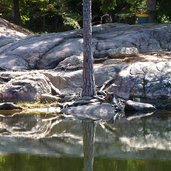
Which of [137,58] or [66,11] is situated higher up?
[66,11]

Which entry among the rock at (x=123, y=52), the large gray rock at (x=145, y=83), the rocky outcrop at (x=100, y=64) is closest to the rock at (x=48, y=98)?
the rocky outcrop at (x=100, y=64)

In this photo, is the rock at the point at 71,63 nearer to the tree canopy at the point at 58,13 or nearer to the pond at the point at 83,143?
the pond at the point at 83,143

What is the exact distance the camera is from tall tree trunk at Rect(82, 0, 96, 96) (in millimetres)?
19922

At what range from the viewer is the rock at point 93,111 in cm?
1963

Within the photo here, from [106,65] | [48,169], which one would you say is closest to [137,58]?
[106,65]

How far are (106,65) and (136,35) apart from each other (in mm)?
3578

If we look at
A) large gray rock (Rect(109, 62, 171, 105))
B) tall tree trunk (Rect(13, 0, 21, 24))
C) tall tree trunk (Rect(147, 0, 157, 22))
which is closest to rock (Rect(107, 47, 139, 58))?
large gray rock (Rect(109, 62, 171, 105))

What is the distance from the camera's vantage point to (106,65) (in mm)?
23578

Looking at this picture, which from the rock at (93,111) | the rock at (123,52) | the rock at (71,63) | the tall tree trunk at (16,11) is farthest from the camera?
the tall tree trunk at (16,11)

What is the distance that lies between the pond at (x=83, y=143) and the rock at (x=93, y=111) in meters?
0.64

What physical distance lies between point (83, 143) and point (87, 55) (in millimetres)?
5881

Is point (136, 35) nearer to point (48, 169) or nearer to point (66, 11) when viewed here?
point (66, 11)

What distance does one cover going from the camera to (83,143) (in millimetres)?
15344

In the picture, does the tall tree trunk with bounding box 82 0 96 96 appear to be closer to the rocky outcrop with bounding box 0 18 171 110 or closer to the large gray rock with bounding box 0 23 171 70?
the rocky outcrop with bounding box 0 18 171 110
